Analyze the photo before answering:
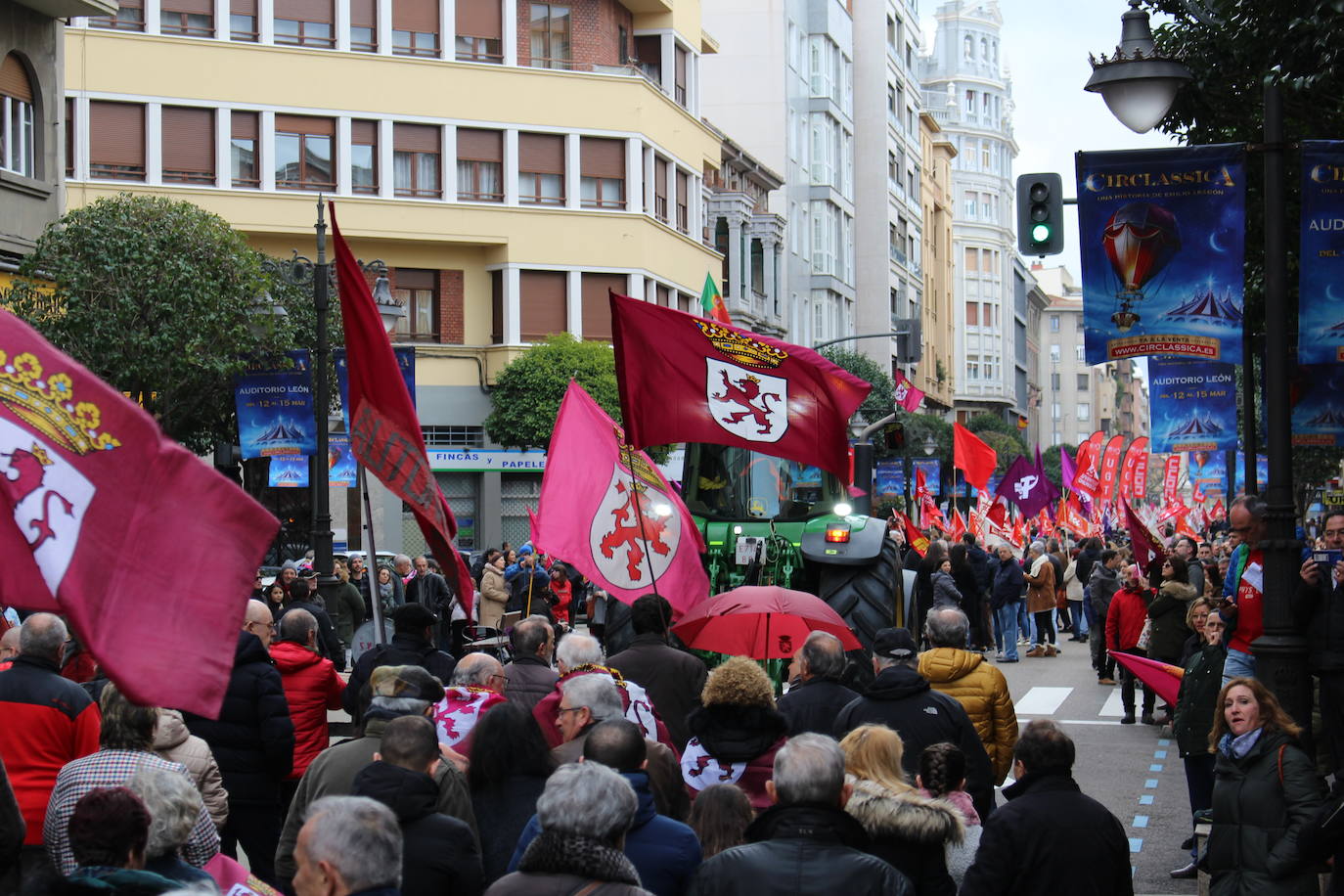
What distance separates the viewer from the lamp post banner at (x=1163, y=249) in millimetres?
10898

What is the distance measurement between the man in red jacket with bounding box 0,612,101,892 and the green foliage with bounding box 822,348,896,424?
55.2 metres

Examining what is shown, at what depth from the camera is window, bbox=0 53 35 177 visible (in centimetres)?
2403

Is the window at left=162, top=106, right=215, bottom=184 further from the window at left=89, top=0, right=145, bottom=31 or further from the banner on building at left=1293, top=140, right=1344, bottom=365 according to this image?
the banner on building at left=1293, top=140, right=1344, bottom=365

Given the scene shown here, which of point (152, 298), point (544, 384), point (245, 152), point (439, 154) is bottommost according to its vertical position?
point (544, 384)

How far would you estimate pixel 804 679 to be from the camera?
8.48m

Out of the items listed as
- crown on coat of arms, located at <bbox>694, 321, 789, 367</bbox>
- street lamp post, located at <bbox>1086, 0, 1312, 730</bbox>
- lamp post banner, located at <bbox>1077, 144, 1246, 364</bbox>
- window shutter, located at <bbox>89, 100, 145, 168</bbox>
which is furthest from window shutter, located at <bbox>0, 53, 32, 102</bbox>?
street lamp post, located at <bbox>1086, 0, 1312, 730</bbox>

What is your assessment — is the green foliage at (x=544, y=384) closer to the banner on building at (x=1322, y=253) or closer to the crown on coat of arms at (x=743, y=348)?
the crown on coat of arms at (x=743, y=348)

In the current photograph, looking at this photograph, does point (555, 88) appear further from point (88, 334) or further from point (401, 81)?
point (88, 334)

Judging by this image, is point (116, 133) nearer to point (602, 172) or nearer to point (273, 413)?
point (602, 172)

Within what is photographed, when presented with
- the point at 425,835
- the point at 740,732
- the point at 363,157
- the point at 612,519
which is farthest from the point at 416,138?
the point at 425,835

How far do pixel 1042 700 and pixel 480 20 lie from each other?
98.9 ft

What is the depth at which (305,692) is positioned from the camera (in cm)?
913

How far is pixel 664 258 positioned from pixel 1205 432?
26353mm

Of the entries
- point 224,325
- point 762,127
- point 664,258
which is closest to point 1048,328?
point 762,127
